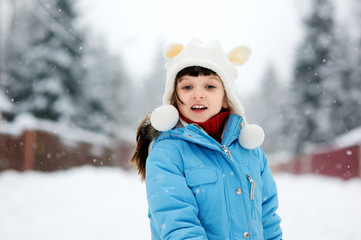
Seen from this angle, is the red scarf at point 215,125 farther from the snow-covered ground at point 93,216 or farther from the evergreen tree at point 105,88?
the evergreen tree at point 105,88

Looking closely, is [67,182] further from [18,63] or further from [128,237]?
[18,63]

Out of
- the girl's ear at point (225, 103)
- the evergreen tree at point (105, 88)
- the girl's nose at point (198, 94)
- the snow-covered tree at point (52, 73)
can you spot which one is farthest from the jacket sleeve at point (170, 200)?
the evergreen tree at point (105, 88)

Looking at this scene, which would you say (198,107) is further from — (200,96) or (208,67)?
(208,67)

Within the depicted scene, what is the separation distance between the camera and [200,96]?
2049mm

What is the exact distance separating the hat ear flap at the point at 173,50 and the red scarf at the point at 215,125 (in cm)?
42

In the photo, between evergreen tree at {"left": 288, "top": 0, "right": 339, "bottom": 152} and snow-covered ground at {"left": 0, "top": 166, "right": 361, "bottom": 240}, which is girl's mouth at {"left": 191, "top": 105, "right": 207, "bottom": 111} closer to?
snow-covered ground at {"left": 0, "top": 166, "right": 361, "bottom": 240}

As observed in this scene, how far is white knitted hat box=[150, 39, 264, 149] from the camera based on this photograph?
2.01 m

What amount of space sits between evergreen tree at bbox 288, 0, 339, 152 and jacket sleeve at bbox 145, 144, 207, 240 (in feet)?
80.5

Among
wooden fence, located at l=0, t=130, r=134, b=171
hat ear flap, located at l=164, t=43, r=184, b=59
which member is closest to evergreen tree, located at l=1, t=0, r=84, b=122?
wooden fence, located at l=0, t=130, r=134, b=171

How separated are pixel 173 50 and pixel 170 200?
103cm

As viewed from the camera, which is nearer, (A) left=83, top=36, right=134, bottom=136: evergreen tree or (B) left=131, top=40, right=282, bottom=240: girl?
(B) left=131, top=40, right=282, bottom=240: girl

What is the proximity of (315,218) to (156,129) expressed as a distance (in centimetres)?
367

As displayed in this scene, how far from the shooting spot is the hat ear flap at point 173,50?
2.24 meters

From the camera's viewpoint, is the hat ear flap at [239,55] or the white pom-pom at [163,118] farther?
the hat ear flap at [239,55]
